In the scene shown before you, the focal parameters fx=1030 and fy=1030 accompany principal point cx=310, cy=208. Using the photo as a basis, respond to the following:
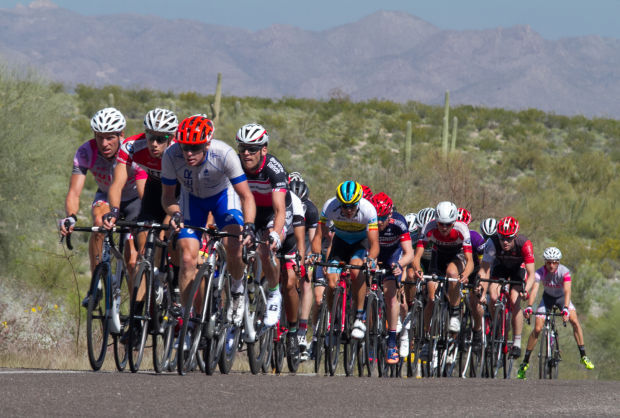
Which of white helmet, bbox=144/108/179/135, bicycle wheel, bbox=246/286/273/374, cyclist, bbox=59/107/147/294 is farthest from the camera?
bicycle wheel, bbox=246/286/273/374

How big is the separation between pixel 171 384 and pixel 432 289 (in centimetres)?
702

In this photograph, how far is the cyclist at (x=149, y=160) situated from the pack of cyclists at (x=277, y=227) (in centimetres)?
1

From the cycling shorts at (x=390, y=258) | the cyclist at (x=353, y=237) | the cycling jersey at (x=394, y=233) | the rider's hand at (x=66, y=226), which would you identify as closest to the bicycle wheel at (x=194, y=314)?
the rider's hand at (x=66, y=226)

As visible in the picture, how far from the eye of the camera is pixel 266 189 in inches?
421

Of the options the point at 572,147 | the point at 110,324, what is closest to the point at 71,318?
the point at 110,324

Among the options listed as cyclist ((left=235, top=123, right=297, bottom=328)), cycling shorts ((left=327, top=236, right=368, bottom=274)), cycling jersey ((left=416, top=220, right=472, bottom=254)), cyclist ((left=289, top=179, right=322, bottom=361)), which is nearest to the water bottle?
cyclist ((left=235, top=123, right=297, bottom=328))

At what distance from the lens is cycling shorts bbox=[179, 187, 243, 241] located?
367 inches

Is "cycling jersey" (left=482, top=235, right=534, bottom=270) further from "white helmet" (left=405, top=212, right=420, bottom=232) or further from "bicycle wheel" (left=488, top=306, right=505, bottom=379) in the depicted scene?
"white helmet" (left=405, top=212, right=420, bottom=232)

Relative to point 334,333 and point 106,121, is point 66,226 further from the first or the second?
point 334,333

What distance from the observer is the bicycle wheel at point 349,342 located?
11969mm

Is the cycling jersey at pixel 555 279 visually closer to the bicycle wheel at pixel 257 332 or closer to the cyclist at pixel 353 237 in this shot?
the cyclist at pixel 353 237

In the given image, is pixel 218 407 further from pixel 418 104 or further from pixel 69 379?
pixel 418 104

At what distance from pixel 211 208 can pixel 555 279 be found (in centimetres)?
1055

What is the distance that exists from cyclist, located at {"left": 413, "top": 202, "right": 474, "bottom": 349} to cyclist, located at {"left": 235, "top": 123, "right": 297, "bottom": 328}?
145 inches
